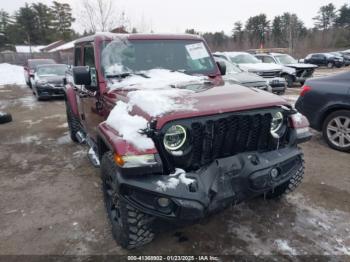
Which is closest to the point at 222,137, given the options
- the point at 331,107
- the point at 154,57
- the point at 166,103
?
the point at 166,103

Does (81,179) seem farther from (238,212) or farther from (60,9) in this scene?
(60,9)

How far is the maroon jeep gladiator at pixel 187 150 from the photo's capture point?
229 centimetres

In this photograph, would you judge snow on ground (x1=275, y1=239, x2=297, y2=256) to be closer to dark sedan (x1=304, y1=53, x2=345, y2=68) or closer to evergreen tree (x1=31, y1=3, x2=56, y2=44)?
dark sedan (x1=304, y1=53, x2=345, y2=68)

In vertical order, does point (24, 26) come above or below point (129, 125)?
above

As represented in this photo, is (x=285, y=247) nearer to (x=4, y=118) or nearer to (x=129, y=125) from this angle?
(x=129, y=125)

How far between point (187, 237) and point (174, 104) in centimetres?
137

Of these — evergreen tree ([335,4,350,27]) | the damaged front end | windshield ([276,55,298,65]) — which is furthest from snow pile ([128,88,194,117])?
evergreen tree ([335,4,350,27])

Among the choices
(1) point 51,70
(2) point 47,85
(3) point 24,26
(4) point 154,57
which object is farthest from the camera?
(3) point 24,26

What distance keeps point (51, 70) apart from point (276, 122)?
40.2ft

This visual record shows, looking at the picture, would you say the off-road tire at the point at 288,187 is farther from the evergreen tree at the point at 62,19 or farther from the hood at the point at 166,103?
the evergreen tree at the point at 62,19

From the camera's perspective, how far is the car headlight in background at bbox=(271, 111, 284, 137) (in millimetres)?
2846

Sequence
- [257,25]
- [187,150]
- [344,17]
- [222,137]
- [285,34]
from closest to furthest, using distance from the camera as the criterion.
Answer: [187,150], [222,137], [285,34], [344,17], [257,25]

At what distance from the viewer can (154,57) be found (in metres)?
3.76

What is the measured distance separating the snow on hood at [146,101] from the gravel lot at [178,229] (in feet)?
3.17
